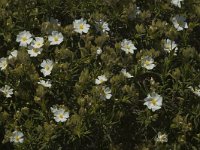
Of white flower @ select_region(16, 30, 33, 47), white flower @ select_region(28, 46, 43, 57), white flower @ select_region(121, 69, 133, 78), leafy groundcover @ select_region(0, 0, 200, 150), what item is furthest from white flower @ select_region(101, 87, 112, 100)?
white flower @ select_region(16, 30, 33, 47)

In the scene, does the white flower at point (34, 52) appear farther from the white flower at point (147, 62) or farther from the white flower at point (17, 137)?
the white flower at point (147, 62)

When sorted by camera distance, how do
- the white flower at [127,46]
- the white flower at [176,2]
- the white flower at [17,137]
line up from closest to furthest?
the white flower at [17,137] → the white flower at [127,46] → the white flower at [176,2]

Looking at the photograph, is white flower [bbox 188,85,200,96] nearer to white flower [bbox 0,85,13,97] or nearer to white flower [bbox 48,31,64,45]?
white flower [bbox 48,31,64,45]

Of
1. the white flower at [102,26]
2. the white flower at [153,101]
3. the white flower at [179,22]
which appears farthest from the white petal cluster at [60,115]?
the white flower at [179,22]

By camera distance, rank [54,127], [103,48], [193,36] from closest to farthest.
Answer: [54,127], [103,48], [193,36]

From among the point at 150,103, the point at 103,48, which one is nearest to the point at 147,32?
the point at 103,48

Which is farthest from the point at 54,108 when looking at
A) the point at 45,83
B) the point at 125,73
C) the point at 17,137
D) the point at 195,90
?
the point at 195,90

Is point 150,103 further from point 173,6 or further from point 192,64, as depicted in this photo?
point 173,6
